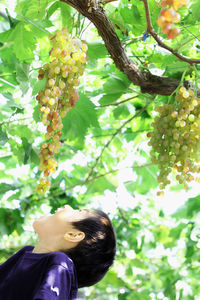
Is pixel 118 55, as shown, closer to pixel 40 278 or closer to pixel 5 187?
pixel 40 278

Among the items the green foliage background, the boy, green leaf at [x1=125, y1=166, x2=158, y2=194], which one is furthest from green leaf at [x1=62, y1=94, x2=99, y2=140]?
green leaf at [x1=125, y1=166, x2=158, y2=194]

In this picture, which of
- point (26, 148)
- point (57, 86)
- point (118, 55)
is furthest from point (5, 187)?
point (57, 86)

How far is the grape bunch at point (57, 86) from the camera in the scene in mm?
1046

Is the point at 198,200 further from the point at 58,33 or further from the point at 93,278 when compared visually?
the point at 58,33

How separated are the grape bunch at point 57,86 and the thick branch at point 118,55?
8 centimetres

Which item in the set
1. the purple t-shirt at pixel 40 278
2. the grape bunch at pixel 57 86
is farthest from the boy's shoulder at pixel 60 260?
the grape bunch at pixel 57 86

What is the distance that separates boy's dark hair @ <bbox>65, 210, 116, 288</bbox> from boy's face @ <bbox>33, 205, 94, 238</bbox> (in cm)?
3

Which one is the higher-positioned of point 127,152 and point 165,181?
point 165,181

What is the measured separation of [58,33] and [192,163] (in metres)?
0.62

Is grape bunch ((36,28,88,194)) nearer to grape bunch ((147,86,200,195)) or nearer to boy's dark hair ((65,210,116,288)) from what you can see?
grape bunch ((147,86,200,195))

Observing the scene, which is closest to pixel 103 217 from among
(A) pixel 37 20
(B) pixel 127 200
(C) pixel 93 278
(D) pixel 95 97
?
(C) pixel 93 278

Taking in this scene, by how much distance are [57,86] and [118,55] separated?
33 centimetres

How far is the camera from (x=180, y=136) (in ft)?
4.27

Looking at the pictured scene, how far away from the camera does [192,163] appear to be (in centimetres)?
133
